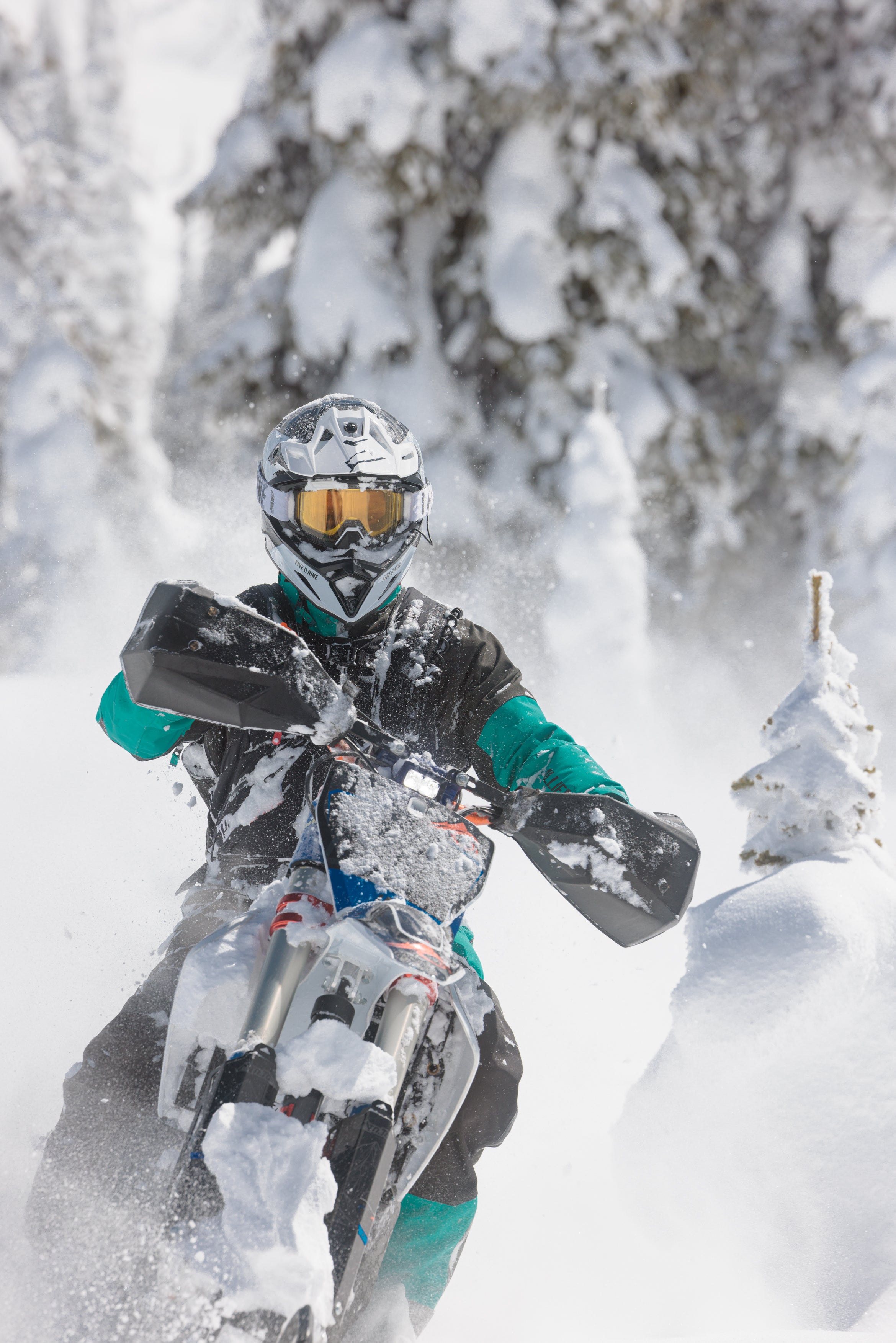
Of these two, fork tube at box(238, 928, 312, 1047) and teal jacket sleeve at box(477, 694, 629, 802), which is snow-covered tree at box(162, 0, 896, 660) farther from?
fork tube at box(238, 928, 312, 1047)

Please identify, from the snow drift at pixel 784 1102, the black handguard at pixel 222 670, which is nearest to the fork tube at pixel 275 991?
the black handguard at pixel 222 670

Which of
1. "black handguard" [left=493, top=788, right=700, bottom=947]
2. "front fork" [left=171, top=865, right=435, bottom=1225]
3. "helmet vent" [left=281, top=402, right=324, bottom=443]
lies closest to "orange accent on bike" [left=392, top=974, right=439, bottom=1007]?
"front fork" [left=171, top=865, right=435, bottom=1225]

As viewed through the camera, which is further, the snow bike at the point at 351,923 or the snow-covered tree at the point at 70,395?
the snow-covered tree at the point at 70,395

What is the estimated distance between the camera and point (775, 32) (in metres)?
11.6

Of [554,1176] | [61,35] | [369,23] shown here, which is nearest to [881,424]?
[369,23]

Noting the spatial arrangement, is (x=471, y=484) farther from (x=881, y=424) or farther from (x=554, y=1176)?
(x=554, y=1176)

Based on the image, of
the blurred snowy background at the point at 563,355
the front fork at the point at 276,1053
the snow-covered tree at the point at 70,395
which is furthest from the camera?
the snow-covered tree at the point at 70,395

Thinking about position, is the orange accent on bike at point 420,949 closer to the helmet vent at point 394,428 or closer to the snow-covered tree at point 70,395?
the helmet vent at point 394,428

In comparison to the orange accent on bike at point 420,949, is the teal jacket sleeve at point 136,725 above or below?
above

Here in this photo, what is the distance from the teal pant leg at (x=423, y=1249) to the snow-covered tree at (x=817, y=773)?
194 centimetres

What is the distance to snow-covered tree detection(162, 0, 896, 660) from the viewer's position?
9977 mm

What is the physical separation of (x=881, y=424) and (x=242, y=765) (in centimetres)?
1055

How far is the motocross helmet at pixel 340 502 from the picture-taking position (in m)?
2.45

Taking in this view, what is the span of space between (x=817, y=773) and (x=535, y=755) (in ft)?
5.08
